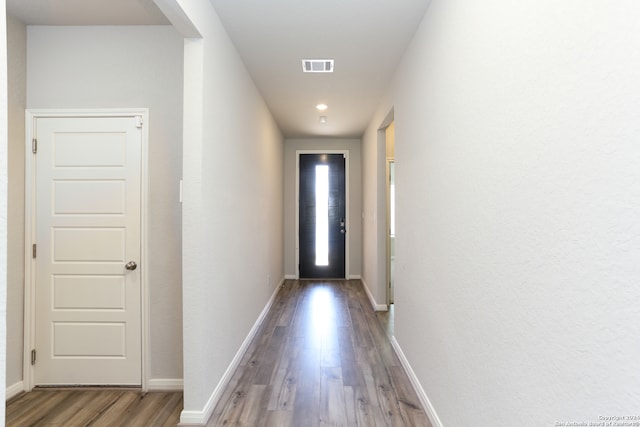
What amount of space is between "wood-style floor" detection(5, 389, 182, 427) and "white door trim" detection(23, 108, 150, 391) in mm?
147

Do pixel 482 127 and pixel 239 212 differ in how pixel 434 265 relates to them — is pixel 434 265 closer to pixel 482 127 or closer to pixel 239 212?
pixel 482 127

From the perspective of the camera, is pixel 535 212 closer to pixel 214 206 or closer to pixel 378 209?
pixel 214 206

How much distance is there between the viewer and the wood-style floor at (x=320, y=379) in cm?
199

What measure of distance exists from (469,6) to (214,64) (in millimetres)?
1528

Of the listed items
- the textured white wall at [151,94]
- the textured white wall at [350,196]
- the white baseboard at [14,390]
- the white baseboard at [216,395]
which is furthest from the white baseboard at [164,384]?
the textured white wall at [350,196]

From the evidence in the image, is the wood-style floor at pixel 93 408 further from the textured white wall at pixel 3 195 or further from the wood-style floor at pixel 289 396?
the textured white wall at pixel 3 195

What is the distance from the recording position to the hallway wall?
76 cm

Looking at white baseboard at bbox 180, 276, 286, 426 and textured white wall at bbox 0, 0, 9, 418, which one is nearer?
textured white wall at bbox 0, 0, 9, 418

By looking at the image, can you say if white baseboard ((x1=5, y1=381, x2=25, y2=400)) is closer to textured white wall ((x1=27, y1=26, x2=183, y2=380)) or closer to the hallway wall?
textured white wall ((x1=27, y1=26, x2=183, y2=380))

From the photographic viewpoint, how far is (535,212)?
1.02 meters

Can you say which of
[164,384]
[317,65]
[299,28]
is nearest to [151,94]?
[299,28]

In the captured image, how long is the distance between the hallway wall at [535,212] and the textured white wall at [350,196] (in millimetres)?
3971

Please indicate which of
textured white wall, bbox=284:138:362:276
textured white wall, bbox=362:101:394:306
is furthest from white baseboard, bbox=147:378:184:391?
textured white wall, bbox=284:138:362:276

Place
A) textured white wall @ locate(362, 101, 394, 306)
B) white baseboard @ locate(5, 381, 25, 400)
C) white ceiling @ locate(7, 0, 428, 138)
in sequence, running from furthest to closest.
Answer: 1. textured white wall @ locate(362, 101, 394, 306)
2. white baseboard @ locate(5, 381, 25, 400)
3. white ceiling @ locate(7, 0, 428, 138)
